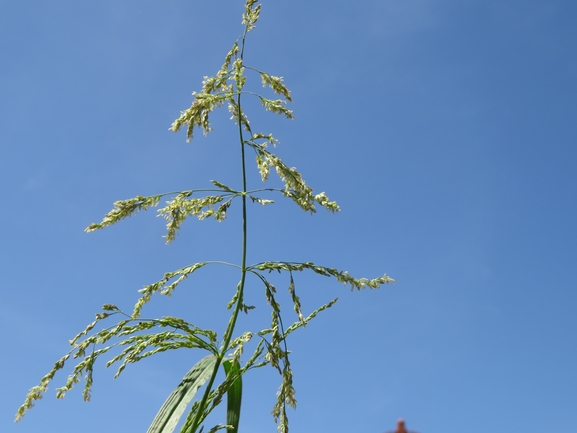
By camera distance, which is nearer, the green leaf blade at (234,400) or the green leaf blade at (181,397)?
the green leaf blade at (181,397)

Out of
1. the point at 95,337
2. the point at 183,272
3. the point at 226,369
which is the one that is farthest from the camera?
the point at 226,369

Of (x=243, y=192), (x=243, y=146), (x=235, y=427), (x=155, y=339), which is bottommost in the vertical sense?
(x=235, y=427)

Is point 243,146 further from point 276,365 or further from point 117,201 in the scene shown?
point 276,365

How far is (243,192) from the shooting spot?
3.60 metres

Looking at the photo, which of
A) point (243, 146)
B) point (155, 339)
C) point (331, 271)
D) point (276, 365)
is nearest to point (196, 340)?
point (155, 339)

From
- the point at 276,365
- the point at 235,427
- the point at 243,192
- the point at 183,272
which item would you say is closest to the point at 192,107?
the point at 243,192

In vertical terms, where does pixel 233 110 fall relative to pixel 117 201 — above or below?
above

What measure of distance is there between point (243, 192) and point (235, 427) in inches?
49.4

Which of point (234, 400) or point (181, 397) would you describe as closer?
point (181, 397)

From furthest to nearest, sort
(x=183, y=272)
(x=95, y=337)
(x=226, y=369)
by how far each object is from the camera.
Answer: (x=226, y=369), (x=183, y=272), (x=95, y=337)

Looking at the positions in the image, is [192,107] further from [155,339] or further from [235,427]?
[235,427]

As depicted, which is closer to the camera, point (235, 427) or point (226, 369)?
point (235, 427)

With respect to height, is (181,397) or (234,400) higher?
(234,400)

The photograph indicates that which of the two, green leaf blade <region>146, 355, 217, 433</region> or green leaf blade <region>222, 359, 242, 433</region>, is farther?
green leaf blade <region>222, 359, 242, 433</region>
